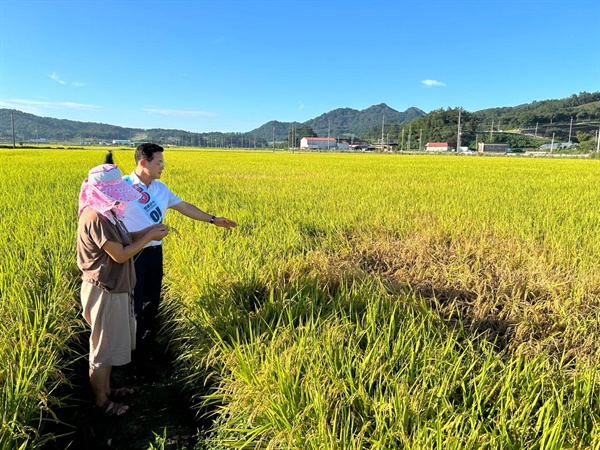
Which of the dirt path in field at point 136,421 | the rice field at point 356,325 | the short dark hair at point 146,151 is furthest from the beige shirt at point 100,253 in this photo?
the dirt path in field at point 136,421

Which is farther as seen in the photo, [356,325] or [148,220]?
[148,220]

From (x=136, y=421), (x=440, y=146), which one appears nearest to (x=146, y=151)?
(x=136, y=421)

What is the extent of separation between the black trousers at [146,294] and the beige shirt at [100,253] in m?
0.50

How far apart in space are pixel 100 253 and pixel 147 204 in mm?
572

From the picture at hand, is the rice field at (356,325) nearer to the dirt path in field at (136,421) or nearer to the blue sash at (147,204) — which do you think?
the dirt path in field at (136,421)

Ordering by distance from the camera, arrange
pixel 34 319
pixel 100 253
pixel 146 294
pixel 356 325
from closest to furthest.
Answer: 1. pixel 100 253
2. pixel 356 325
3. pixel 34 319
4. pixel 146 294

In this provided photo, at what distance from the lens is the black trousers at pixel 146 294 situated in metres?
2.45

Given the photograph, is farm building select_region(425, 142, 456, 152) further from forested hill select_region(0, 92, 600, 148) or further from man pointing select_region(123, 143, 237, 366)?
man pointing select_region(123, 143, 237, 366)

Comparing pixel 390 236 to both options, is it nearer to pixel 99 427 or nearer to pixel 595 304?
pixel 595 304

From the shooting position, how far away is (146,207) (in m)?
2.34

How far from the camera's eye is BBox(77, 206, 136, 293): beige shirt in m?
1.74

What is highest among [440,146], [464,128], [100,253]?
[464,128]

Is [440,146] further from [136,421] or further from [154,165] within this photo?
[136,421]

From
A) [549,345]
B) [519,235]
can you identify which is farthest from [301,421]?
[519,235]
